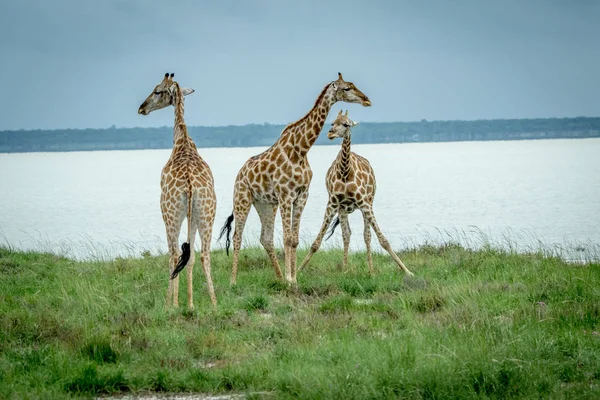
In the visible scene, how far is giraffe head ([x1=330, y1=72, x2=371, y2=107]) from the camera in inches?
498

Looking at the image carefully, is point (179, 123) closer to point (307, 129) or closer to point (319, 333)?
point (307, 129)

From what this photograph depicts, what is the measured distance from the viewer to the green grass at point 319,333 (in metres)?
7.97

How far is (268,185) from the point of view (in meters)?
12.9

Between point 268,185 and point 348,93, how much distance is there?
1.75 metres

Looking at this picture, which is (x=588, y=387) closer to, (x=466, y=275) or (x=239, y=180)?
(x=466, y=275)

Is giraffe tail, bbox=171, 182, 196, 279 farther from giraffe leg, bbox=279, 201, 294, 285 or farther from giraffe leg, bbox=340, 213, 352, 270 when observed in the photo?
giraffe leg, bbox=340, 213, 352, 270

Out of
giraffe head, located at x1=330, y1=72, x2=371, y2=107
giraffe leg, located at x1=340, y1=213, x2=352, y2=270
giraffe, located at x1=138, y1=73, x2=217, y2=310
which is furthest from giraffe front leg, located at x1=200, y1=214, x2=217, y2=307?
giraffe leg, located at x1=340, y1=213, x2=352, y2=270

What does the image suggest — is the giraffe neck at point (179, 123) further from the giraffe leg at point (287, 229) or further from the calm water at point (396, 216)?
the calm water at point (396, 216)

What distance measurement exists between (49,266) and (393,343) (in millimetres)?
8350

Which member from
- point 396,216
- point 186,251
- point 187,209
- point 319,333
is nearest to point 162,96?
point 187,209

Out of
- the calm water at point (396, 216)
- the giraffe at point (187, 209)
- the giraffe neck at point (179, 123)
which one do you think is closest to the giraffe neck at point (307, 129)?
the giraffe neck at point (179, 123)

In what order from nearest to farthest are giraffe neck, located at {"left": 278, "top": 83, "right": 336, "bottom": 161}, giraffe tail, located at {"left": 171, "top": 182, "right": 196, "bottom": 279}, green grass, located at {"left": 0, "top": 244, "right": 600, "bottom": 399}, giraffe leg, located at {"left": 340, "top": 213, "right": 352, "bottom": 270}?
green grass, located at {"left": 0, "top": 244, "right": 600, "bottom": 399}, giraffe tail, located at {"left": 171, "top": 182, "right": 196, "bottom": 279}, giraffe neck, located at {"left": 278, "top": 83, "right": 336, "bottom": 161}, giraffe leg, located at {"left": 340, "top": 213, "right": 352, "bottom": 270}

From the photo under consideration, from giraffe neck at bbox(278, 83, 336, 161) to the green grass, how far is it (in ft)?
6.37

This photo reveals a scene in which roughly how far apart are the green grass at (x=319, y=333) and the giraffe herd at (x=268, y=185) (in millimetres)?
626
